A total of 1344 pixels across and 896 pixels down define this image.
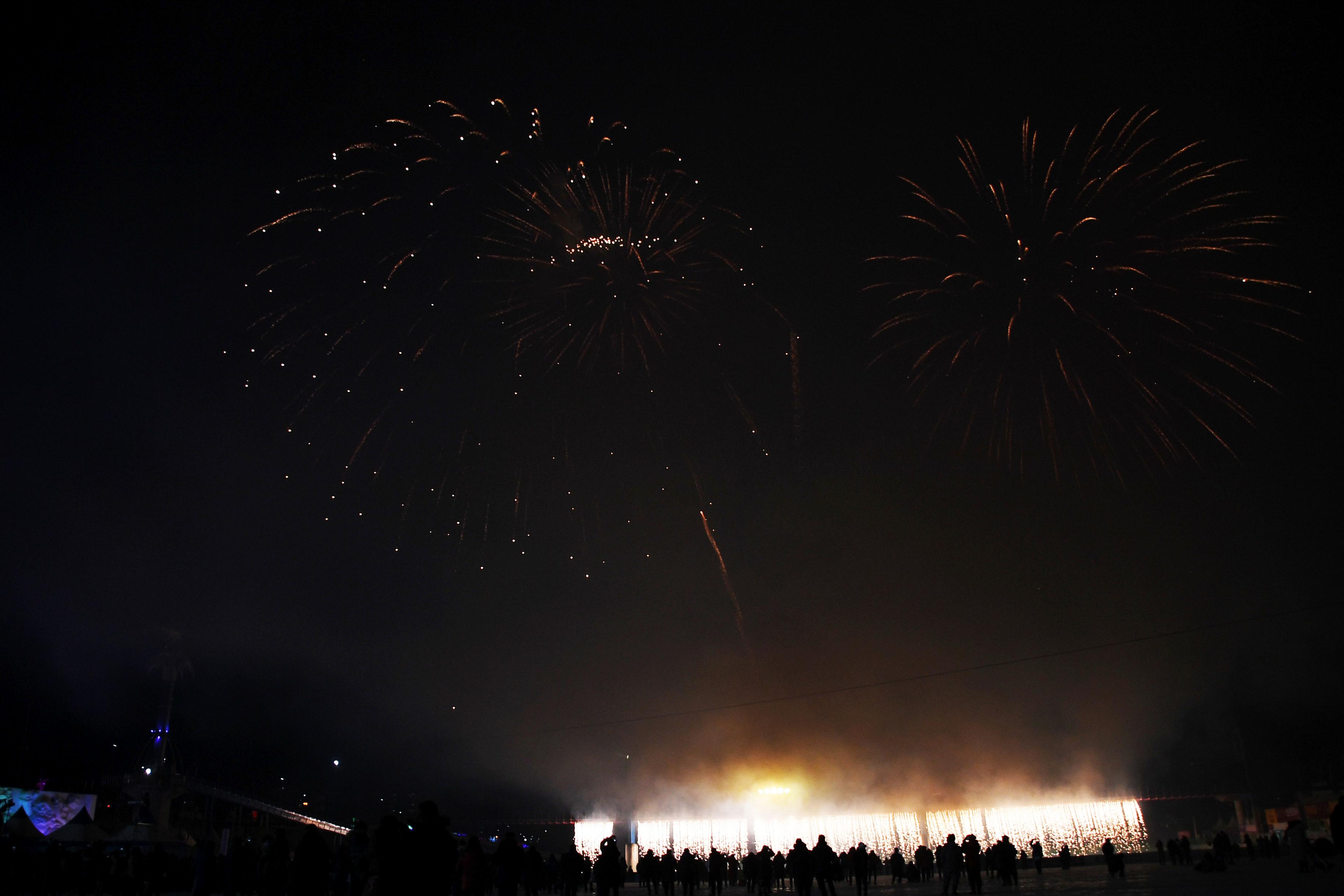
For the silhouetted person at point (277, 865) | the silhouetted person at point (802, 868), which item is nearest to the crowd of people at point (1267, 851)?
the silhouetted person at point (802, 868)

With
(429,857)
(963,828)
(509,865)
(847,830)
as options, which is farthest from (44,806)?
(963,828)

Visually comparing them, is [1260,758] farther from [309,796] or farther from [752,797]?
[309,796]

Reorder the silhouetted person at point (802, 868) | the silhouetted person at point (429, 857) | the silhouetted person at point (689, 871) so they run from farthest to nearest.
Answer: the silhouetted person at point (689, 871), the silhouetted person at point (802, 868), the silhouetted person at point (429, 857)

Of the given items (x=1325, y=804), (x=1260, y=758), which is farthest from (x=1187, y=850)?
(x=1260, y=758)

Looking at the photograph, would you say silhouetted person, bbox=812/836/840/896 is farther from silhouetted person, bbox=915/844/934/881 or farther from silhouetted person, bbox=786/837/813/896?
silhouetted person, bbox=915/844/934/881

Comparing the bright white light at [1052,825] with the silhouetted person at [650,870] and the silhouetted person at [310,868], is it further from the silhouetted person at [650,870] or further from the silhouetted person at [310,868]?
the silhouetted person at [310,868]

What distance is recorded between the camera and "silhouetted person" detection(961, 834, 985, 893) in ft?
66.9

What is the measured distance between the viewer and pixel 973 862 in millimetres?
21531

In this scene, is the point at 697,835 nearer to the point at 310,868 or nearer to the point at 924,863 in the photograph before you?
the point at 924,863

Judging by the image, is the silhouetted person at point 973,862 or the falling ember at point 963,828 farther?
the falling ember at point 963,828

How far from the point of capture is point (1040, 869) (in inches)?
1259

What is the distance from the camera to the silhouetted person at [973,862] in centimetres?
2039

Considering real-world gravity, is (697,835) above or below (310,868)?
below

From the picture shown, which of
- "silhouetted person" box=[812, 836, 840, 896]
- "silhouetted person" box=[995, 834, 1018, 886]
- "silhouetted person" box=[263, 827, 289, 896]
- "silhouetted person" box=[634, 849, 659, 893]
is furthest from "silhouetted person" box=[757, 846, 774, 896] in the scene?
"silhouetted person" box=[263, 827, 289, 896]
